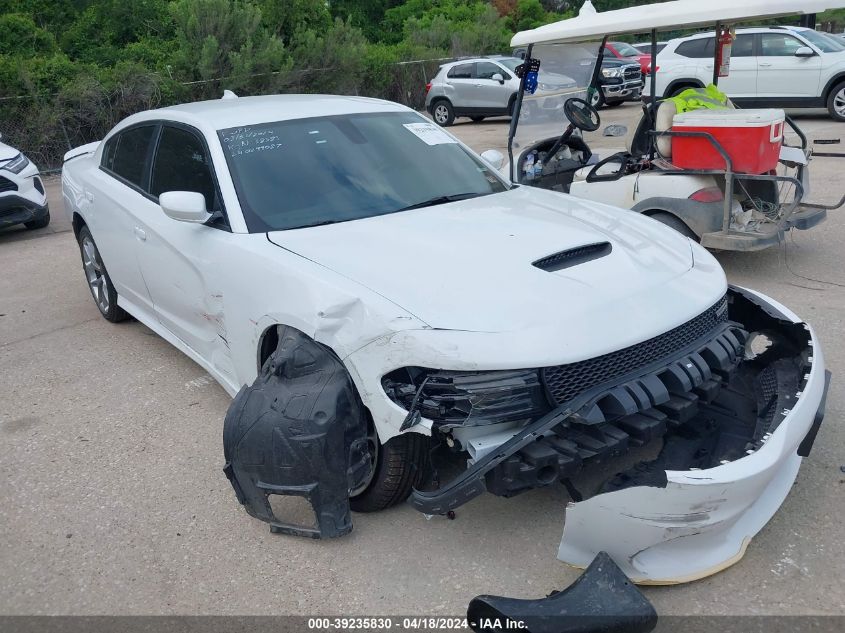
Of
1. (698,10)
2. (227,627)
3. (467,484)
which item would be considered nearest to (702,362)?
(467,484)

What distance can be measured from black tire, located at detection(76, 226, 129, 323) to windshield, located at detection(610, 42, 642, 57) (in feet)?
54.1

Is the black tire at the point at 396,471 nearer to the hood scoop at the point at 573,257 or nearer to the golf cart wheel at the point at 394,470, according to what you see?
the golf cart wheel at the point at 394,470

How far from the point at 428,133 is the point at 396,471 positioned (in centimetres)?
213

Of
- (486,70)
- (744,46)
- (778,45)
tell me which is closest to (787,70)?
(778,45)

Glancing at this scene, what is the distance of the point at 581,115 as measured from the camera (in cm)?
652

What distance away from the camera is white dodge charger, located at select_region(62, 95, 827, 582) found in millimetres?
2604

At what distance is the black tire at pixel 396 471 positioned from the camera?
293 centimetres

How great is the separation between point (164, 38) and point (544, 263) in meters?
23.3

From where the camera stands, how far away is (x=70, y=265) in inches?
310

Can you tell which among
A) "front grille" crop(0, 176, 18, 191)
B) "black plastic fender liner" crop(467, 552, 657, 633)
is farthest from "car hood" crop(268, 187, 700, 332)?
"front grille" crop(0, 176, 18, 191)

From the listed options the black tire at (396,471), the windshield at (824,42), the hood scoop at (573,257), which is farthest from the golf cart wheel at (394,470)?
the windshield at (824,42)

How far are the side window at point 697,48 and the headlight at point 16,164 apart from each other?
11.9 m

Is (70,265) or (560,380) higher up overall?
(560,380)

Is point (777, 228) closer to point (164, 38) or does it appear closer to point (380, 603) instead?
point (380, 603)
